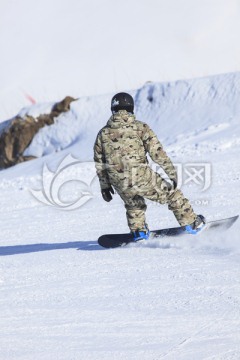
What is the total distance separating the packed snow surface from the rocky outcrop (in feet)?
18.1

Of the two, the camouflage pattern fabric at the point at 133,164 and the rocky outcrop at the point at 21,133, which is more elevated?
the camouflage pattern fabric at the point at 133,164

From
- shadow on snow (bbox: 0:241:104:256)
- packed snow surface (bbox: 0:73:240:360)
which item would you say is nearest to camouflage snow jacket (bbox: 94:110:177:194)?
packed snow surface (bbox: 0:73:240:360)

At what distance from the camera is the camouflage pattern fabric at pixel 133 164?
6.65m

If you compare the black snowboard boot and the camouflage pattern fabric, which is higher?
the camouflage pattern fabric

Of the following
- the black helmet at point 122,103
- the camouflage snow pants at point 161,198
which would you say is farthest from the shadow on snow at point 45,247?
the black helmet at point 122,103

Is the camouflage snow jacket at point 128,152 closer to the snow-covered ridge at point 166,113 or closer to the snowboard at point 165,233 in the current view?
the snowboard at point 165,233

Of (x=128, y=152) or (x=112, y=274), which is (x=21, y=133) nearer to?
(x=128, y=152)

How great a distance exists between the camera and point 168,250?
6.68m

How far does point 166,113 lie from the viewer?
703 inches

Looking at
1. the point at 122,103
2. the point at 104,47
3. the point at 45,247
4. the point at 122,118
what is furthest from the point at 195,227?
the point at 104,47

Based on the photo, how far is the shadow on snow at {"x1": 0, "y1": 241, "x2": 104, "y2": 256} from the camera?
753 cm

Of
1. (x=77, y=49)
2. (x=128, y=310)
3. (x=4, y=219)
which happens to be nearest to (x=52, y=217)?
(x=4, y=219)

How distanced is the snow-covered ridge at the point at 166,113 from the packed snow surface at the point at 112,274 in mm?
2236

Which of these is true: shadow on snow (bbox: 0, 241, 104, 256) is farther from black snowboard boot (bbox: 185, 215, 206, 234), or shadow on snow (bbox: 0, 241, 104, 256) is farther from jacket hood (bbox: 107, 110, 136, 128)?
jacket hood (bbox: 107, 110, 136, 128)
